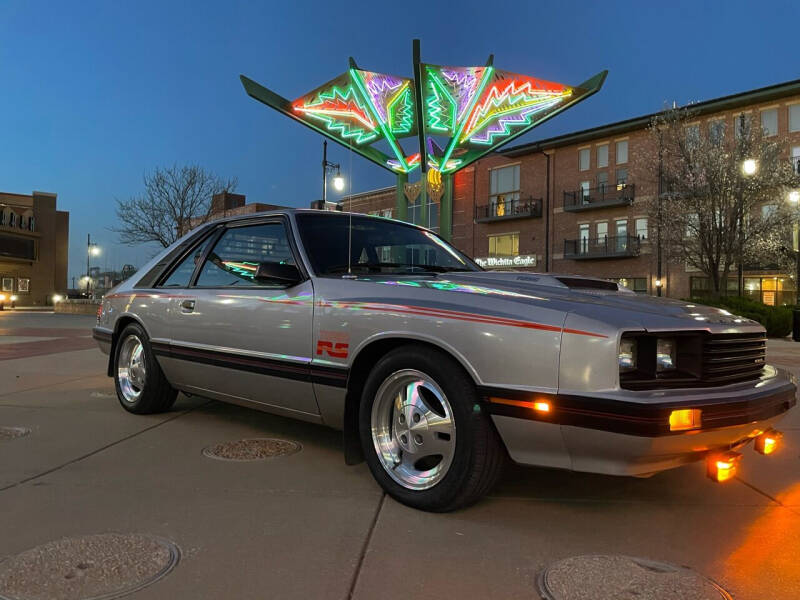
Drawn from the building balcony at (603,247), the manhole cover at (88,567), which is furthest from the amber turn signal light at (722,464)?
the building balcony at (603,247)

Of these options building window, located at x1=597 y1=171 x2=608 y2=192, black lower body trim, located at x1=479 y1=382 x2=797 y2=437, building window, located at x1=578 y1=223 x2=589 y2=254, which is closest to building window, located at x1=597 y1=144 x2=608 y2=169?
building window, located at x1=597 y1=171 x2=608 y2=192

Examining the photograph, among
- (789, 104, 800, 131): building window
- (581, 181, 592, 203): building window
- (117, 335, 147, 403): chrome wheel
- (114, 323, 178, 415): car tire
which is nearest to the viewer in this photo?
(114, 323, 178, 415): car tire

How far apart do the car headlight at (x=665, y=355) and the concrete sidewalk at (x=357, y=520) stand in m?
0.78

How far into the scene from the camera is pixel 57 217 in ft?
196

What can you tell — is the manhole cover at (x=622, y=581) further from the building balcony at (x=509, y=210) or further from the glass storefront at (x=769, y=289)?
the building balcony at (x=509, y=210)

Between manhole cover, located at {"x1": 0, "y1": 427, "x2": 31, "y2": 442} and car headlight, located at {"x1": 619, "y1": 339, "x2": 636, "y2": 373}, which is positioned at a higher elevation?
car headlight, located at {"x1": 619, "y1": 339, "x2": 636, "y2": 373}

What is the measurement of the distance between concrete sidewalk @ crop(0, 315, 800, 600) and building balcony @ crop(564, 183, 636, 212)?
33.7 meters

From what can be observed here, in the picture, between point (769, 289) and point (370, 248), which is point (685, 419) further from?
point (769, 289)

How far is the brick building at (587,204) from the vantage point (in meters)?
30.2

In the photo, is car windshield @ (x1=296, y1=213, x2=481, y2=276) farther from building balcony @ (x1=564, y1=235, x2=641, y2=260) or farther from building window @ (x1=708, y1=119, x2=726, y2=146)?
building balcony @ (x1=564, y1=235, x2=641, y2=260)

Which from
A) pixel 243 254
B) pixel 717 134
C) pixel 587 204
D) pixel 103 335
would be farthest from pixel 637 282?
pixel 243 254

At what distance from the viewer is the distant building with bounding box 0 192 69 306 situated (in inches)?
2114

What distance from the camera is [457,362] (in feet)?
9.15

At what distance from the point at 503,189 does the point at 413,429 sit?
1639 inches
